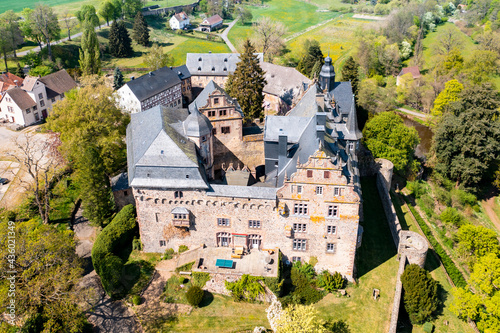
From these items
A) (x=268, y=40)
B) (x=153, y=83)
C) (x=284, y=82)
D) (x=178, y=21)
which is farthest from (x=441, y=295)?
(x=178, y=21)

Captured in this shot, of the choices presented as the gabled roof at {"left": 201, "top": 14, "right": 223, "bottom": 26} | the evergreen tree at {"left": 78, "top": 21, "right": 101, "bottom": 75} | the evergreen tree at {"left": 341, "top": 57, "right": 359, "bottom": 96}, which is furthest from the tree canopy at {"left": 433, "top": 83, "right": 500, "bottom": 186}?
the gabled roof at {"left": 201, "top": 14, "right": 223, "bottom": 26}

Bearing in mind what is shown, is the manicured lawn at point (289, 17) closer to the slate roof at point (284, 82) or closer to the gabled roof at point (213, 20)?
the gabled roof at point (213, 20)

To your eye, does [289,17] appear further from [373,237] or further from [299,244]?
[299,244]

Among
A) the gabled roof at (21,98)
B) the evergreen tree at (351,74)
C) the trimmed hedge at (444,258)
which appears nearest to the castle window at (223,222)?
the trimmed hedge at (444,258)

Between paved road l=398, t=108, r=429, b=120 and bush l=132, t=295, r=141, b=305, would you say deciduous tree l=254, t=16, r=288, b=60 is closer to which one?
paved road l=398, t=108, r=429, b=120

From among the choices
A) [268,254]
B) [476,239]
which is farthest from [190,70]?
[476,239]

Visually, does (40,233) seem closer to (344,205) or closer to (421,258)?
(344,205)
